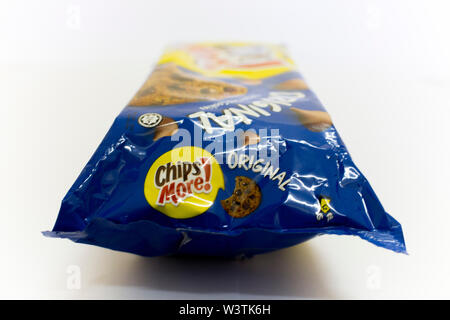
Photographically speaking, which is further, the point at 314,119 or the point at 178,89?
the point at 178,89

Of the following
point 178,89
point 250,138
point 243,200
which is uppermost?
point 178,89

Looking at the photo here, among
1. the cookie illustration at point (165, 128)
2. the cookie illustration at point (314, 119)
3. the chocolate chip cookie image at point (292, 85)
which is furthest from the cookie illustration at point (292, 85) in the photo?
the cookie illustration at point (165, 128)

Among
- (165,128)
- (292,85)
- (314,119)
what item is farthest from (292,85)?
(165,128)

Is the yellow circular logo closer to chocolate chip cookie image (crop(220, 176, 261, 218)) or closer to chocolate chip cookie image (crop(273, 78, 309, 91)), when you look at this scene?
chocolate chip cookie image (crop(220, 176, 261, 218))

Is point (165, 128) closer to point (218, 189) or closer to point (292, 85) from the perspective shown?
point (218, 189)

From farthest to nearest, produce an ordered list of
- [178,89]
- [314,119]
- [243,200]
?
[178,89] → [314,119] → [243,200]

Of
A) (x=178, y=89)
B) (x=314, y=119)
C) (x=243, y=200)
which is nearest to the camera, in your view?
(x=243, y=200)

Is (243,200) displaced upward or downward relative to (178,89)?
downward
